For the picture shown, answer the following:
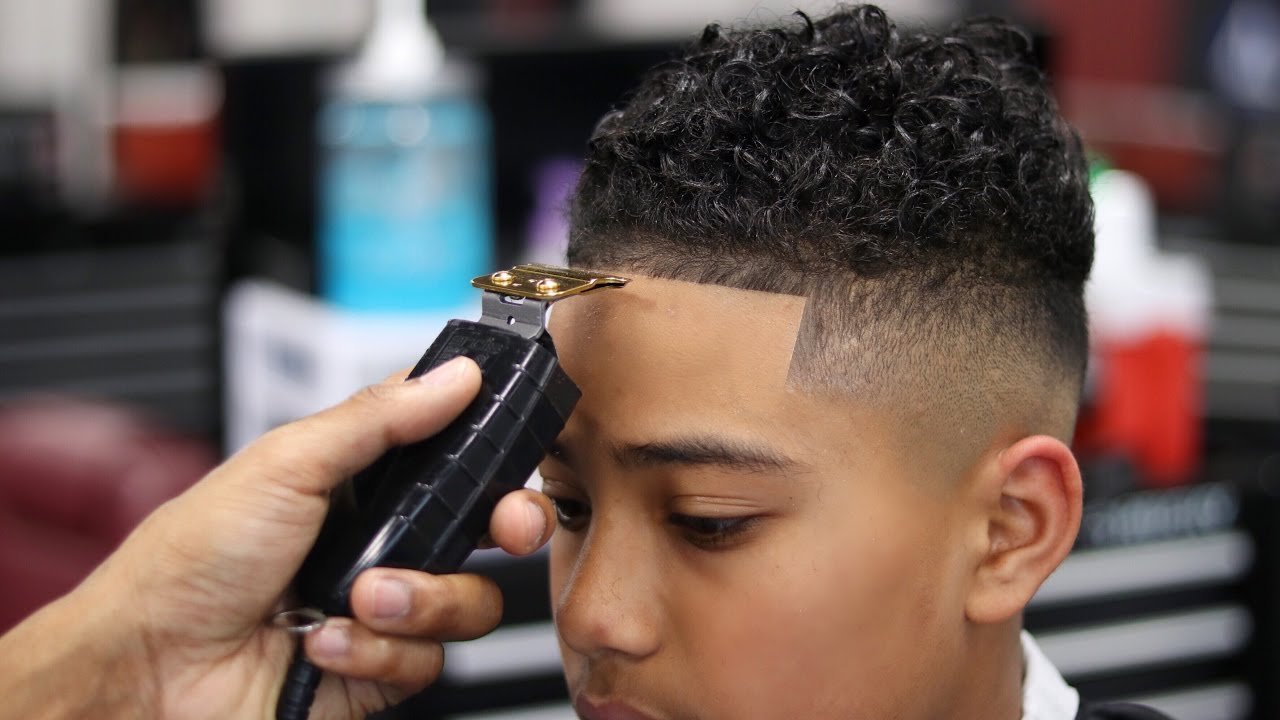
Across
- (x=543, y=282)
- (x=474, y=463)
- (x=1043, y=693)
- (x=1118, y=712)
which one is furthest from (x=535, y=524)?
(x=1118, y=712)

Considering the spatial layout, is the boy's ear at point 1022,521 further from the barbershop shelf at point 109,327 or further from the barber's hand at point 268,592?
the barbershop shelf at point 109,327

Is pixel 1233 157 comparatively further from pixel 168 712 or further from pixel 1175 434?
pixel 168 712

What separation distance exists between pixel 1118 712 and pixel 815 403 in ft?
1.64

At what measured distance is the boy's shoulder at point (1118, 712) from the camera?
4.20 ft

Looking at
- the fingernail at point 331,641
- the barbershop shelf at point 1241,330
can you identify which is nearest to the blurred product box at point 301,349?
the fingernail at point 331,641

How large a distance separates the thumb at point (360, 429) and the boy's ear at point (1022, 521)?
1.37 ft

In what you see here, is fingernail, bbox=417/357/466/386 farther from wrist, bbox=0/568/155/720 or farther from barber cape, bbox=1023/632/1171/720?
barber cape, bbox=1023/632/1171/720

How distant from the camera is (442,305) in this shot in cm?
226

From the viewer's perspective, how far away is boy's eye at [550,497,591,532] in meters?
1.13

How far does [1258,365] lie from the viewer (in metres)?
3.36

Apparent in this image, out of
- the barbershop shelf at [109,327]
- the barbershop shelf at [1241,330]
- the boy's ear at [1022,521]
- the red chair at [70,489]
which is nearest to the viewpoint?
the boy's ear at [1022,521]

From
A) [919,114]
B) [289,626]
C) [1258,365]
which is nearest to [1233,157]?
[1258,365]

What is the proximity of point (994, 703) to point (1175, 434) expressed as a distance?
1140 millimetres

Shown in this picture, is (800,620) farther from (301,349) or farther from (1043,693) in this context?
(301,349)
